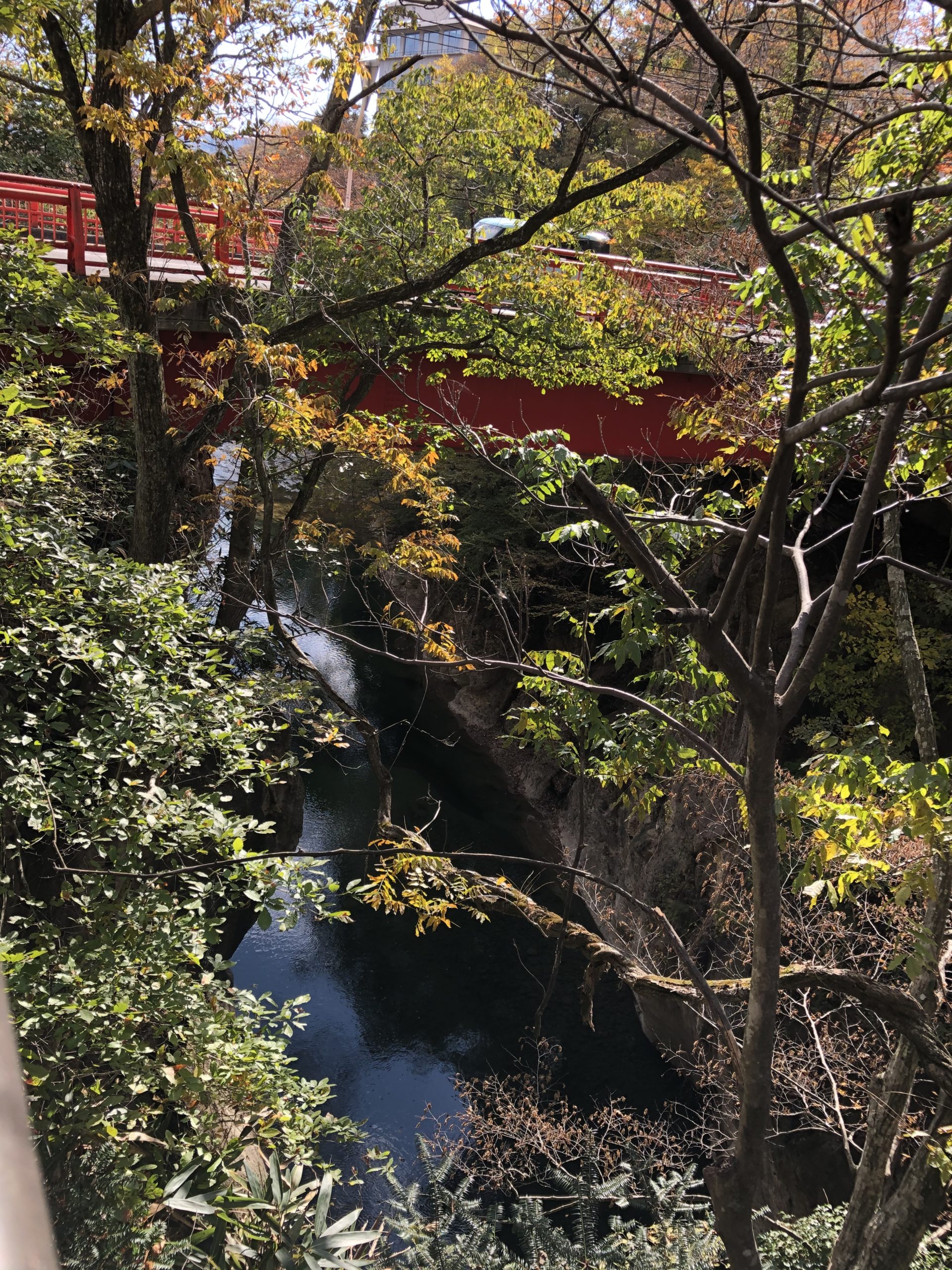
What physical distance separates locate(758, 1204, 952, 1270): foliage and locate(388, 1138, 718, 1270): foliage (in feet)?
1.77

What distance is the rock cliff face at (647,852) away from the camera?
33.0 feet

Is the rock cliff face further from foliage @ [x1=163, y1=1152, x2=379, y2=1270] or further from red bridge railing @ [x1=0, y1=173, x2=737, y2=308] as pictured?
red bridge railing @ [x1=0, y1=173, x2=737, y2=308]

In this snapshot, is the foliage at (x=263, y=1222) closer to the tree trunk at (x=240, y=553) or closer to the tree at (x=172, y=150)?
the tree at (x=172, y=150)

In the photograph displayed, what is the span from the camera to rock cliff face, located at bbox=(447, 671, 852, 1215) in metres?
10.1

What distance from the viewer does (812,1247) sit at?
7277 millimetres

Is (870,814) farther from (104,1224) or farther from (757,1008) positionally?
(104,1224)

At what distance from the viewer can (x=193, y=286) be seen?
341 inches

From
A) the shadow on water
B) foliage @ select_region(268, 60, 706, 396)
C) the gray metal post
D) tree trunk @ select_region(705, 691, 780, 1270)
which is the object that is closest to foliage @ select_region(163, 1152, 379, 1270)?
tree trunk @ select_region(705, 691, 780, 1270)

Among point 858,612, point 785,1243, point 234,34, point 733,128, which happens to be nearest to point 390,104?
point 234,34

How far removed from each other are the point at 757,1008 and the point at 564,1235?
3892mm

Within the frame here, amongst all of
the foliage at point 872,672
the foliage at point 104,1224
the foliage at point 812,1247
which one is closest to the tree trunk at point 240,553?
the foliage at point 104,1224

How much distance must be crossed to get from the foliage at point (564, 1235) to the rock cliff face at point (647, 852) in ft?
7.56

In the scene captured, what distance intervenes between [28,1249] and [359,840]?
1524 centimetres

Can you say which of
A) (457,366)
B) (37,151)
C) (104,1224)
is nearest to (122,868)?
(104,1224)
